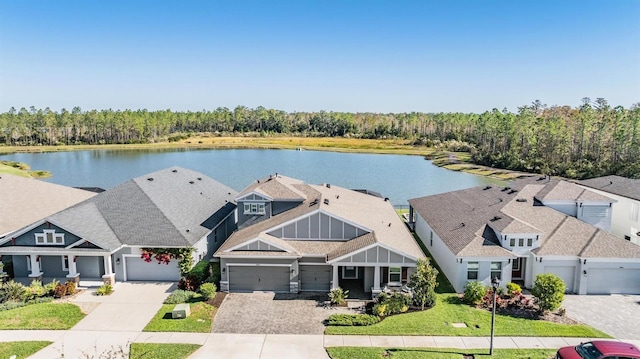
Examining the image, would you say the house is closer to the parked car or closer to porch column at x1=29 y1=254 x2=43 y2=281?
the parked car

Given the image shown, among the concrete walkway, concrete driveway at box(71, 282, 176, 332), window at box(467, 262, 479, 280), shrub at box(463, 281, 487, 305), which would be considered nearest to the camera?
the concrete walkway

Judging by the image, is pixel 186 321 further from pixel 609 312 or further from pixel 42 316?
pixel 609 312

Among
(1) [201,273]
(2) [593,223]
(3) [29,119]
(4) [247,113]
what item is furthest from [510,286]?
(4) [247,113]

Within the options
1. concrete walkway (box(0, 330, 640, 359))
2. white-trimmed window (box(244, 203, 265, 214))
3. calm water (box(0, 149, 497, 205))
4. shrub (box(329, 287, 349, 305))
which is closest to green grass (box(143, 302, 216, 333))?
concrete walkway (box(0, 330, 640, 359))

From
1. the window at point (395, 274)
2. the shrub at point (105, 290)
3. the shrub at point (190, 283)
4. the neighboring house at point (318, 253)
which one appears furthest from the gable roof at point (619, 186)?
the shrub at point (105, 290)

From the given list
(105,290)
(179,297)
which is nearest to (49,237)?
(105,290)

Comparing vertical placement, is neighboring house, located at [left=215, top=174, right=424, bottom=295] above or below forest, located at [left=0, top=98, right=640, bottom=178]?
below
